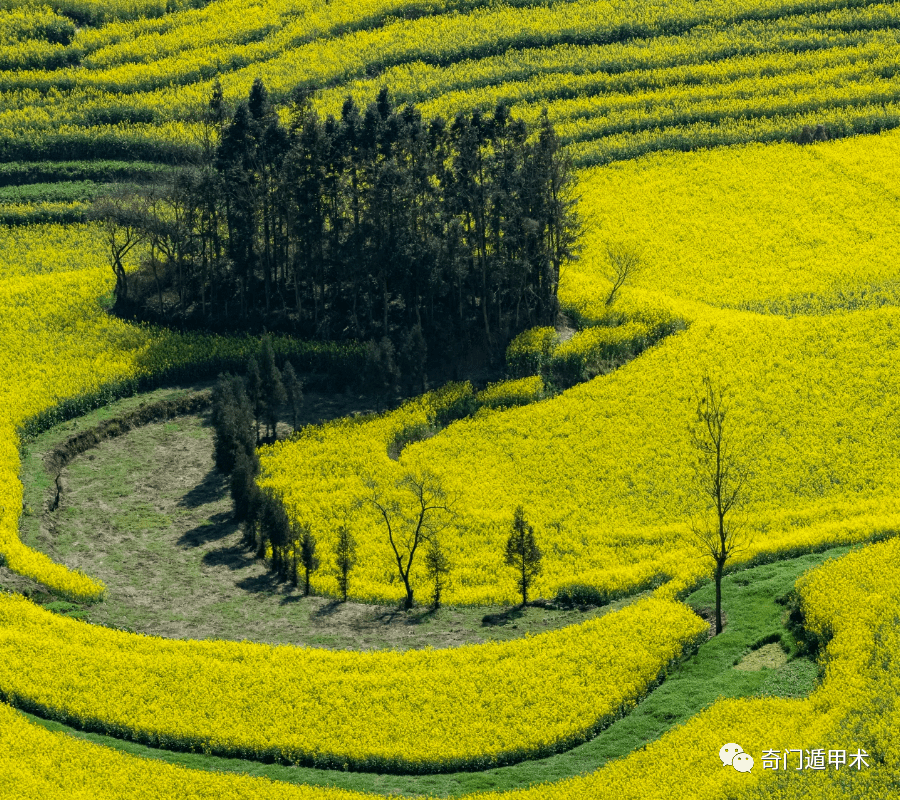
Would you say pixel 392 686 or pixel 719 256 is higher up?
pixel 719 256

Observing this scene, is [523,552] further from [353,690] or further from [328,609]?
[353,690]

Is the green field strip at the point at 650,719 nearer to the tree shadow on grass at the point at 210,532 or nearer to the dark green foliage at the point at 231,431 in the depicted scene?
the tree shadow on grass at the point at 210,532

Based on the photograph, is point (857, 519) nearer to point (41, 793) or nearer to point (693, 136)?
point (41, 793)

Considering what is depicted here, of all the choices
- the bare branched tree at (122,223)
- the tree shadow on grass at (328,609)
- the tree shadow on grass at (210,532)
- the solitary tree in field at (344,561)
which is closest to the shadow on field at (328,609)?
the tree shadow on grass at (328,609)

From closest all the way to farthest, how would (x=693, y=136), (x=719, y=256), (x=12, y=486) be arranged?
(x=12, y=486)
(x=719, y=256)
(x=693, y=136)

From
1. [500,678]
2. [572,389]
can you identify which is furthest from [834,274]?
[500,678]
